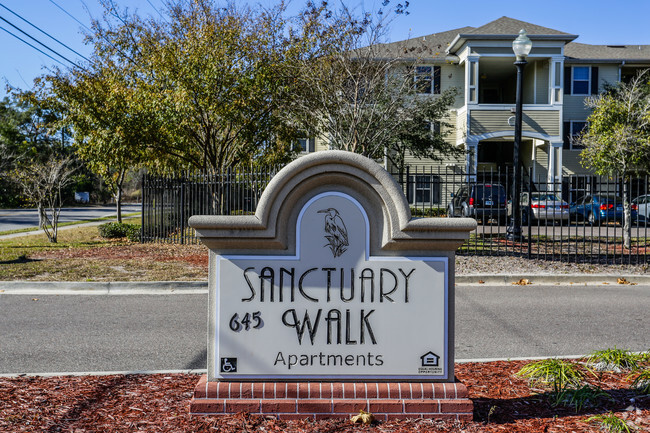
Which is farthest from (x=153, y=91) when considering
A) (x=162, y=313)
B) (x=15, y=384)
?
(x=15, y=384)

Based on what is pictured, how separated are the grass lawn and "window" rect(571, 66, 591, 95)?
25.1m

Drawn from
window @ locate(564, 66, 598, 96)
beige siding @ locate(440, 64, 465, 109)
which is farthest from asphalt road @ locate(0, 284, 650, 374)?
window @ locate(564, 66, 598, 96)

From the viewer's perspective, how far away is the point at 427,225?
385 cm

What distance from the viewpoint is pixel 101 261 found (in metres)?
13.3

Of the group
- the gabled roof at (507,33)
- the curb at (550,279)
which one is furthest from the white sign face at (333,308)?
the gabled roof at (507,33)

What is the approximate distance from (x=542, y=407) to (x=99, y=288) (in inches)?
328

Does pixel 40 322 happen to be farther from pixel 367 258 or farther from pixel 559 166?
pixel 559 166

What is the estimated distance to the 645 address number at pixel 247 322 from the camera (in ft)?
12.9

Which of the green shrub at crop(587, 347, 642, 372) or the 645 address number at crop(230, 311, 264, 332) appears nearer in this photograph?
the 645 address number at crop(230, 311, 264, 332)

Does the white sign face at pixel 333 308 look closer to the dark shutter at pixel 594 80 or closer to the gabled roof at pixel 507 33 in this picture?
the gabled roof at pixel 507 33

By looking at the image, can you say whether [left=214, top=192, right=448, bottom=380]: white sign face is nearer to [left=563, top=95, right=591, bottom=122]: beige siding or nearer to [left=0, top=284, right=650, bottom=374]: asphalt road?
[left=0, top=284, right=650, bottom=374]: asphalt road

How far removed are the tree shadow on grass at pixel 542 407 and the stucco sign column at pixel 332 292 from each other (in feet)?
1.14

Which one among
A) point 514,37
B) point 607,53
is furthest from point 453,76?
point 607,53

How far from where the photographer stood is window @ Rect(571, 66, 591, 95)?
33250 millimetres
